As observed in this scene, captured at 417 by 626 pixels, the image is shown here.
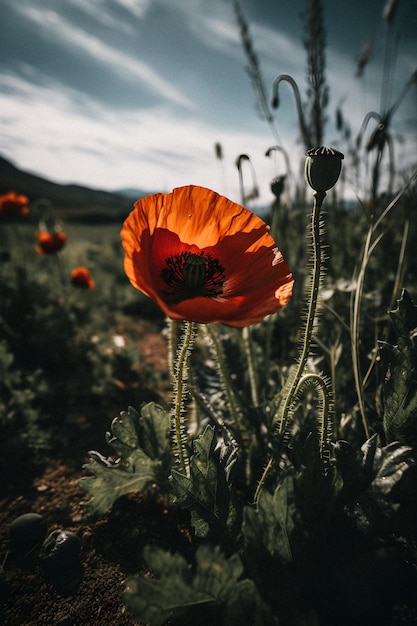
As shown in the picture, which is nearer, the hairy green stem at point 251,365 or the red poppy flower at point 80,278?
the hairy green stem at point 251,365

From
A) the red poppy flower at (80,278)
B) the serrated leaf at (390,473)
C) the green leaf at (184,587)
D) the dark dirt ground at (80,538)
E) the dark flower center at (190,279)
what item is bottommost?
the dark dirt ground at (80,538)

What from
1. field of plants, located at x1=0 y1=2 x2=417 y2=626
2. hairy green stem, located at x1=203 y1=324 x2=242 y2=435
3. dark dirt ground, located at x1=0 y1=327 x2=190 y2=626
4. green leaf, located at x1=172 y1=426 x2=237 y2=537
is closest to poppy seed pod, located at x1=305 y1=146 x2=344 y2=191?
field of plants, located at x1=0 y1=2 x2=417 y2=626

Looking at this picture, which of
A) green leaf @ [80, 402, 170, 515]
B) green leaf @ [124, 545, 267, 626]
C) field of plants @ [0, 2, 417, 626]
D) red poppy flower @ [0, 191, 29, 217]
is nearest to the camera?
green leaf @ [124, 545, 267, 626]

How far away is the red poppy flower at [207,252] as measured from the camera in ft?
3.35

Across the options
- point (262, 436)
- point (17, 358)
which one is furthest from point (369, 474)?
point (17, 358)

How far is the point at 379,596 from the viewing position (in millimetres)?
985

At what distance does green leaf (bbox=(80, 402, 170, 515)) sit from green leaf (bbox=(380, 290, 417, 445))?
826 millimetres

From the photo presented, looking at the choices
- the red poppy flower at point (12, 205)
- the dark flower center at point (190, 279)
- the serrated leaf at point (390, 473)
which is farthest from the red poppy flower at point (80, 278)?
the serrated leaf at point (390, 473)

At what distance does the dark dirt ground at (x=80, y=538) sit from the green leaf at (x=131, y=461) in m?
0.16

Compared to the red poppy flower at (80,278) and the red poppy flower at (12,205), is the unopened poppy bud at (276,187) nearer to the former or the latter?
the red poppy flower at (80,278)

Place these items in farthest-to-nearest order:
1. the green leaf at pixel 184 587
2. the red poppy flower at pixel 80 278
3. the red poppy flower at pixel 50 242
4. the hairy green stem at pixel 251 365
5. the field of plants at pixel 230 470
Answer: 1. the red poppy flower at pixel 50 242
2. the red poppy flower at pixel 80 278
3. the hairy green stem at pixel 251 365
4. the field of plants at pixel 230 470
5. the green leaf at pixel 184 587

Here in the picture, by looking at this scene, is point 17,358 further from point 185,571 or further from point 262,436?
point 185,571

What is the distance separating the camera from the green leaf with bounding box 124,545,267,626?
86 cm

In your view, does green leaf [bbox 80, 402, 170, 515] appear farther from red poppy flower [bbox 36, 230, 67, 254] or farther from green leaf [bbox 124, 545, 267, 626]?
red poppy flower [bbox 36, 230, 67, 254]
